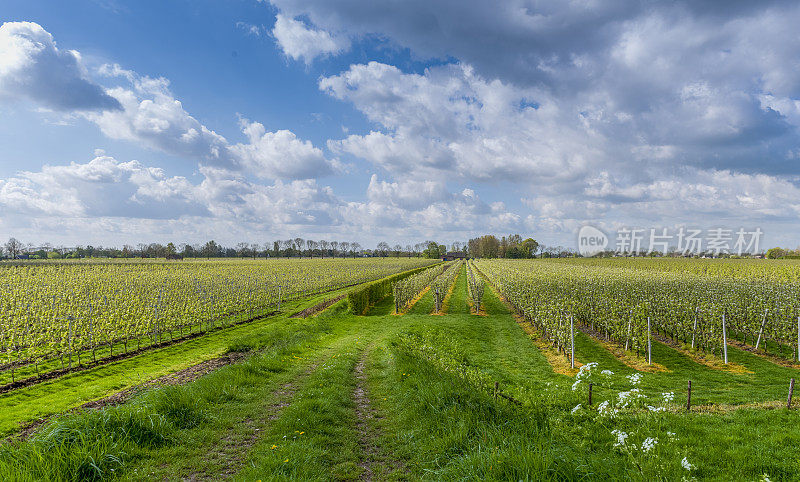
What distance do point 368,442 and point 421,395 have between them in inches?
68.6

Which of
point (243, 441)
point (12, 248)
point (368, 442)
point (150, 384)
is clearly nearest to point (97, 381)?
point (150, 384)

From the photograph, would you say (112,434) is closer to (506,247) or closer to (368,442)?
(368,442)

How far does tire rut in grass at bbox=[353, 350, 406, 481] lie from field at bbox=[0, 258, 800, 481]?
0.04 meters

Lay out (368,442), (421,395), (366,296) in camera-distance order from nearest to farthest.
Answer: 1. (368,442)
2. (421,395)
3. (366,296)

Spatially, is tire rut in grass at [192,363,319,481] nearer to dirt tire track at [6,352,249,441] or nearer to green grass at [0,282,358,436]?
dirt tire track at [6,352,249,441]

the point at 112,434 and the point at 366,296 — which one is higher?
the point at 112,434

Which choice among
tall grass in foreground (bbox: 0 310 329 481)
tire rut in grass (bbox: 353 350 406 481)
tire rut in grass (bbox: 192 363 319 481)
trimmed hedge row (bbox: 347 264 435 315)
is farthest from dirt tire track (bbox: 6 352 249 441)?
trimmed hedge row (bbox: 347 264 435 315)

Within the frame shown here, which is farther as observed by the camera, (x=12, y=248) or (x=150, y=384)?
(x=12, y=248)

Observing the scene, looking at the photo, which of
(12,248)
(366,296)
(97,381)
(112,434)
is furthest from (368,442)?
(12,248)

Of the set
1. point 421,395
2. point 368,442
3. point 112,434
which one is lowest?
point 368,442

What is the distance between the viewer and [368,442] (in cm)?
635

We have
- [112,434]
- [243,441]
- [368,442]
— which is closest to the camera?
[112,434]

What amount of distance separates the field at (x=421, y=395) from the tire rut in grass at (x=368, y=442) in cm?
4

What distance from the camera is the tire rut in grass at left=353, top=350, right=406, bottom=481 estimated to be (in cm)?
546
